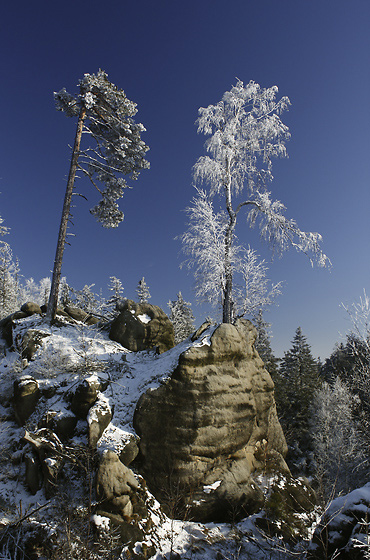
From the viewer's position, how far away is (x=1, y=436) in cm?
755

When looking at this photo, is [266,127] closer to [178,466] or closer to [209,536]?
[178,466]

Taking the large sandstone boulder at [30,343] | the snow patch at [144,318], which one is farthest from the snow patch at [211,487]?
the large sandstone boulder at [30,343]

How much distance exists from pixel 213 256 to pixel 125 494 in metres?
10.2

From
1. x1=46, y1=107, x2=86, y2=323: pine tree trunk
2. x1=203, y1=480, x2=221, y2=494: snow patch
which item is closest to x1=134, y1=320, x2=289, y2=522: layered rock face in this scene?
x1=203, y1=480, x2=221, y2=494: snow patch

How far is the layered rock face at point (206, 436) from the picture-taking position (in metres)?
7.30

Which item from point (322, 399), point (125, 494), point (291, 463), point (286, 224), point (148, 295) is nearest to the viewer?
point (125, 494)

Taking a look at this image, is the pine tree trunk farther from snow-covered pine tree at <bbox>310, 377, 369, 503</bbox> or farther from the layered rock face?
snow-covered pine tree at <bbox>310, 377, 369, 503</bbox>

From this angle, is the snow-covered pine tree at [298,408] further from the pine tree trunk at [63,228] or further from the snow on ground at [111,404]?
the pine tree trunk at [63,228]

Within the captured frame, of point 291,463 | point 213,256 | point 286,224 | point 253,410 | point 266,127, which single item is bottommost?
point 291,463

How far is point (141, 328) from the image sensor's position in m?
12.1

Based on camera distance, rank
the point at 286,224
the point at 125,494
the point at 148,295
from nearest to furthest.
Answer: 1. the point at 125,494
2. the point at 286,224
3. the point at 148,295

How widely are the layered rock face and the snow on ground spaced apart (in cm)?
32

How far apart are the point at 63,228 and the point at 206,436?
36.7 ft

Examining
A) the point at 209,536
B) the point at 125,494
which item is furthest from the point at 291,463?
the point at 125,494
